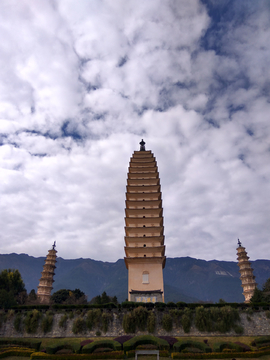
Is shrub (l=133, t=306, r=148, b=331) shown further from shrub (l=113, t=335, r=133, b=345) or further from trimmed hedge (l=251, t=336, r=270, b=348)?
trimmed hedge (l=251, t=336, r=270, b=348)

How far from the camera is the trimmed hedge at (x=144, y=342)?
20422mm

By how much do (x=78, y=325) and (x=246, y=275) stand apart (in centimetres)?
3791

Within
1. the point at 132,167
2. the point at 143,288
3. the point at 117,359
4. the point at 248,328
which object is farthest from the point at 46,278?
the point at 248,328

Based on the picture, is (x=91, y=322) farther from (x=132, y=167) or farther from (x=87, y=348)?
(x=132, y=167)

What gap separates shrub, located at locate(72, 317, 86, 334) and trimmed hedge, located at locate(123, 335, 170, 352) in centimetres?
568

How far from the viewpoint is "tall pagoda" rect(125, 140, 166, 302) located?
34.3 m

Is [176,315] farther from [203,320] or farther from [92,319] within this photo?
[92,319]

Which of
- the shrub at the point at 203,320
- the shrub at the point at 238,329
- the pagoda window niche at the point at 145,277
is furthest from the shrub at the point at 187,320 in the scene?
the pagoda window niche at the point at 145,277

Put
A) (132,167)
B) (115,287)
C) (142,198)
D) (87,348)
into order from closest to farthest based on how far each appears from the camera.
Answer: (87,348) < (142,198) < (132,167) < (115,287)

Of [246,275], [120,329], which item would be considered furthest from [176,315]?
[246,275]

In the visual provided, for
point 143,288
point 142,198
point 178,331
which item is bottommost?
point 178,331

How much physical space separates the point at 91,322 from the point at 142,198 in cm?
2185

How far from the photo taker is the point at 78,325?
956 inches

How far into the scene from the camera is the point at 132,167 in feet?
154
